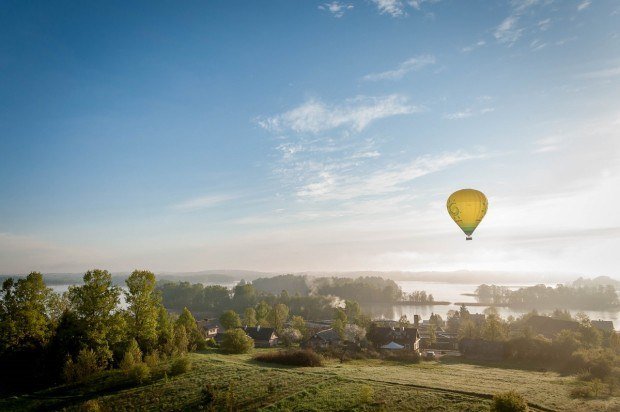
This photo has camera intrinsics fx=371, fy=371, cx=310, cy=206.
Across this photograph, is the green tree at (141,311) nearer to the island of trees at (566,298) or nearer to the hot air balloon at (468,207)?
the hot air balloon at (468,207)

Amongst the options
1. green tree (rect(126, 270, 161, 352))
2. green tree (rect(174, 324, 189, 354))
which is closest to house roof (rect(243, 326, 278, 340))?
green tree (rect(174, 324, 189, 354))

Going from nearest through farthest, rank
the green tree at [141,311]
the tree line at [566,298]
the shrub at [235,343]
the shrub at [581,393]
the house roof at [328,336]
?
the shrub at [581,393] → the green tree at [141,311] → the shrub at [235,343] → the house roof at [328,336] → the tree line at [566,298]

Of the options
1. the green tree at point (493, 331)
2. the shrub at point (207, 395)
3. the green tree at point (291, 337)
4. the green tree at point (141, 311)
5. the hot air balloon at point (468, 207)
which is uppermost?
the hot air balloon at point (468, 207)

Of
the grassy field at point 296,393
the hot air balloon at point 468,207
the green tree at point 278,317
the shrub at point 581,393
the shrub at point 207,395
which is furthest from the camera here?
the green tree at point 278,317

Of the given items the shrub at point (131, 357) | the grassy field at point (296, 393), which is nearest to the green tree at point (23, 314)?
the grassy field at point (296, 393)

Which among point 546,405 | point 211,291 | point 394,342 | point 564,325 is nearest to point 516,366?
point 394,342

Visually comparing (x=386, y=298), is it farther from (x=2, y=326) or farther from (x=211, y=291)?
(x=2, y=326)
